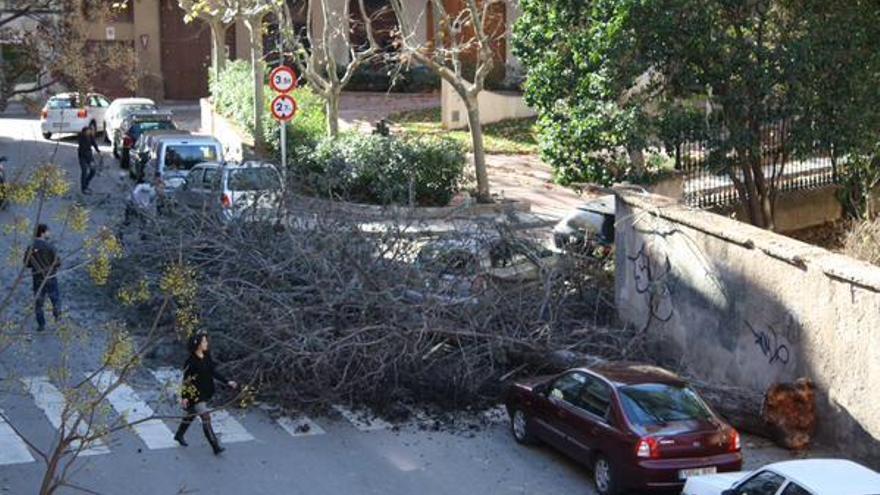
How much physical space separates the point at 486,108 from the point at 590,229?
17660 millimetres

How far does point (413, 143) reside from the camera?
2689 centimetres

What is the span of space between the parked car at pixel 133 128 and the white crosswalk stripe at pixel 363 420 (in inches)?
787

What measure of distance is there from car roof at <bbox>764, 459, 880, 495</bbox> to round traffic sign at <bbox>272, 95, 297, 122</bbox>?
16.3 meters

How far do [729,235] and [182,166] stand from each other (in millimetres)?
15709

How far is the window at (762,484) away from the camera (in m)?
10.2

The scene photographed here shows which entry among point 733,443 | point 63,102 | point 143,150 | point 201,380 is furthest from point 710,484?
point 63,102

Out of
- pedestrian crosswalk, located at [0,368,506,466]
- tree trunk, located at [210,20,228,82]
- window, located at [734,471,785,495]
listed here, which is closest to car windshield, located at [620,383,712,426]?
window, located at [734,471,785,495]

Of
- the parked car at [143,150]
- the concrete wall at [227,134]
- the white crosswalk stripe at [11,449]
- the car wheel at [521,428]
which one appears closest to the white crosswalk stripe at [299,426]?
the car wheel at [521,428]

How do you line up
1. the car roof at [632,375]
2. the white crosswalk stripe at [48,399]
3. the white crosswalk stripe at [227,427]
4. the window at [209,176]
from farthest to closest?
the window at [209,176] < the white crosswalk stripe at [48,399] < the white crosswalk stripe at [227,427] < the car roof at [632,375]

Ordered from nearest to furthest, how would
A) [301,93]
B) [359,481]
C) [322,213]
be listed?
[359,481]
[322,213]
[301,93]

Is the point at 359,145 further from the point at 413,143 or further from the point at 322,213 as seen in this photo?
the point at 322,213

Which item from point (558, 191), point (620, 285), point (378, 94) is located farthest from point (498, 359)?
point (378, 94)

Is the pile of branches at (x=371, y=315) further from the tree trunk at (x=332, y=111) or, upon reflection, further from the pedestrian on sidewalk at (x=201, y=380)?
the tree trunk at (x=332, y=111)

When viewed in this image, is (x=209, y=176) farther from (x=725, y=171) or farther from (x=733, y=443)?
(x=733, y=443)
